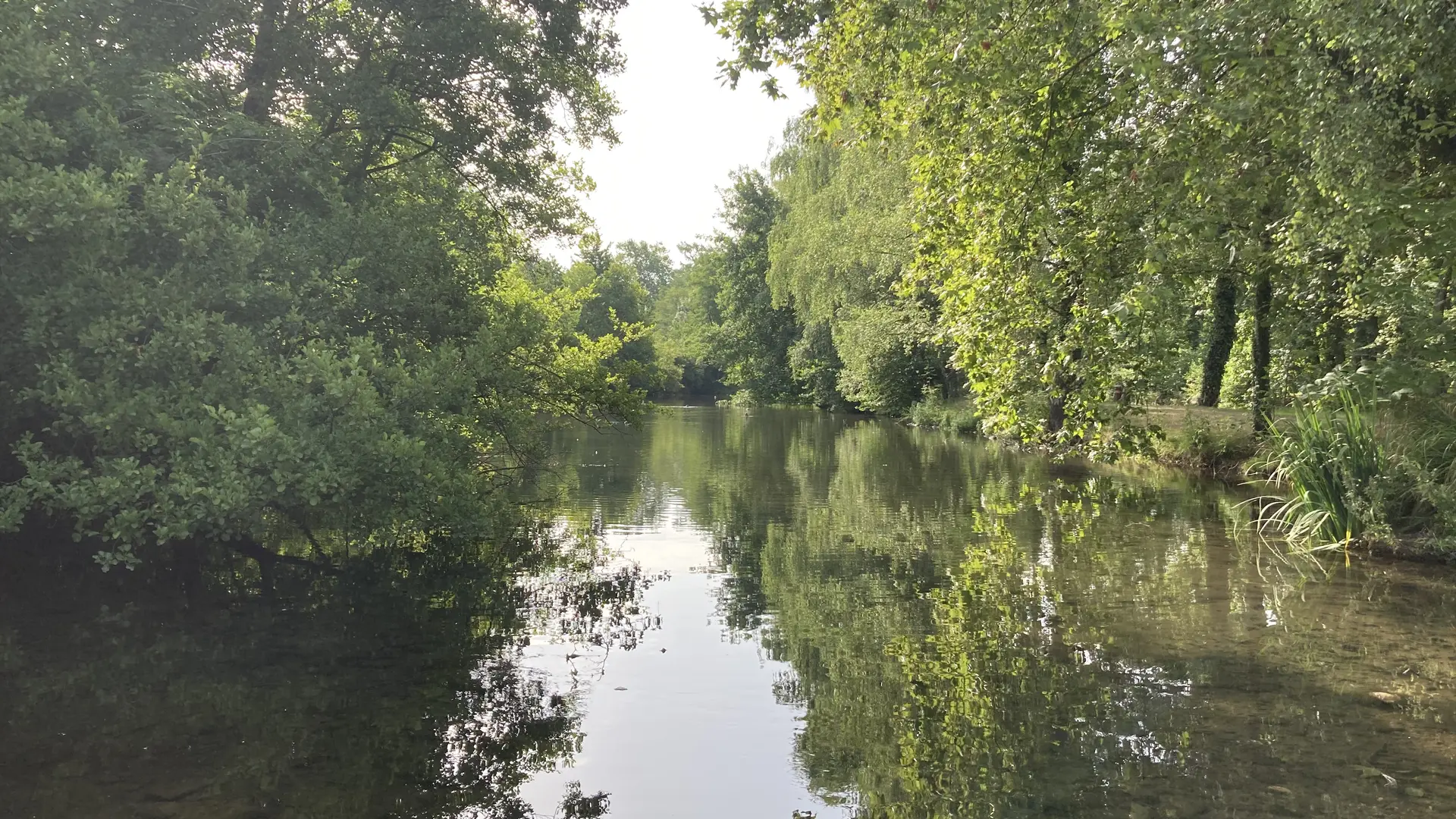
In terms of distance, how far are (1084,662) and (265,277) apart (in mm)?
8166

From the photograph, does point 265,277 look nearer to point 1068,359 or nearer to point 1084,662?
point 1068,359

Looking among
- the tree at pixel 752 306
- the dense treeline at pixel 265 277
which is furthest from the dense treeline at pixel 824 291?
the dense treeline at pixel 265 277

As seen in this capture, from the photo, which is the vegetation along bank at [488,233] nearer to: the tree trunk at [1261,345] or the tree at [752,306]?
the tree trunk at [1261,345]

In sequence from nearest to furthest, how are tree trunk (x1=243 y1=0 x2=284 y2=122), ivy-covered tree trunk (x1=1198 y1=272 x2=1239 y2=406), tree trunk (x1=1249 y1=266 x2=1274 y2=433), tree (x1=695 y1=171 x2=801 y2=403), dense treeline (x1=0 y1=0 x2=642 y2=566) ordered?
dense treeline (x1=0 y1=0 x2=642 y2=566) < tree trunk (x1=243 y1=0 x2=284 y2=122) < tree trunk (x1=1249 y1=266 x2=1274 y2=433) < ivy-covered tree trunk (x1=1198 y1=272 x2=1239 y2=406) < tree (x1=695 y1=171 x2=801 y2=403)

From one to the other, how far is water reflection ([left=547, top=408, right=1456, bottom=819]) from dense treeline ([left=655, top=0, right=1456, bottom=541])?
5.39 feet

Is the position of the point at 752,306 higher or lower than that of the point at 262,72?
higher

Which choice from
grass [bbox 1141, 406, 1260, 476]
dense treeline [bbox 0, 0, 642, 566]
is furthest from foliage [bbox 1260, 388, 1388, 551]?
dense treeline [bbox 0, 0, 642, 566]

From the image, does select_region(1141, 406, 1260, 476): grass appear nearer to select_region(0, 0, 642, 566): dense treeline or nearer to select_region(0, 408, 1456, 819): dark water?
select_region(0, 408, 1456, 819): dark water

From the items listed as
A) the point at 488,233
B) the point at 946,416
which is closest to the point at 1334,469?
the point at 488,233

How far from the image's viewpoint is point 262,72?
10477 mm

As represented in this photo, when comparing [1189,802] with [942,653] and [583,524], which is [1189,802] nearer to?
[942,653]

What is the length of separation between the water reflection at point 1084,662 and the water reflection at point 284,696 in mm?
1038

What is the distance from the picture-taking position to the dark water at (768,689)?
4750 millimetres

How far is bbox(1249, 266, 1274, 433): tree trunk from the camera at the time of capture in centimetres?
1470
